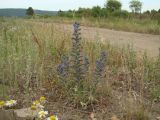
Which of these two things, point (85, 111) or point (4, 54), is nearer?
point (85, 111)

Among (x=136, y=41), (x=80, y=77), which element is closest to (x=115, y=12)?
(x=136, y=41)

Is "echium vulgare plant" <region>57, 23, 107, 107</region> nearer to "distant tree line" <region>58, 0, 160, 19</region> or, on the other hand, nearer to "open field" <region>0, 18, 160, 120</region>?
"open field" <region>0, 18, 160, 120</region>

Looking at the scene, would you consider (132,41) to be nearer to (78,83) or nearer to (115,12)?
(78,83)

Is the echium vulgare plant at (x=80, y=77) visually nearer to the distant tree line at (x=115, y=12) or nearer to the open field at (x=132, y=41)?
the open field at (x=132, y=41)

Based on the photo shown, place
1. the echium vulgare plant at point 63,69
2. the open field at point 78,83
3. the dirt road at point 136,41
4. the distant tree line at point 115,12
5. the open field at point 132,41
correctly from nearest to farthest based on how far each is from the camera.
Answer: the open field at point 78,83
the echium vulgare plant at point 63,69
the open field at point 132,41
the dirt road at point 136,41
the distant tree line at point 115,12

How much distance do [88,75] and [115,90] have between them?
482mm

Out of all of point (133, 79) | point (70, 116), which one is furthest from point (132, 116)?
point (133, 79)

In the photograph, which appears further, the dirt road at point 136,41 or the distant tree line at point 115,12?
the distant tree line at point 115,12

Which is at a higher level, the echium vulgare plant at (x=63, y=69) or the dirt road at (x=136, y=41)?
the echium vulgare plant at (x=63, y=69)

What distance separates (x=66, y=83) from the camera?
4070 millimetres

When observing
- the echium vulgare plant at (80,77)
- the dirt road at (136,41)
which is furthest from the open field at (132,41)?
the echium vulgare plant at (80,77)

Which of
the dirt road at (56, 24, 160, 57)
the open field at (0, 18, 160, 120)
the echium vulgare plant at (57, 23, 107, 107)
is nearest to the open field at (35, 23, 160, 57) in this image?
the dirt road at (56, 24, 160, 57)

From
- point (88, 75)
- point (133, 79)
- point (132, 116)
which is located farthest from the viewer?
point (133, 79)

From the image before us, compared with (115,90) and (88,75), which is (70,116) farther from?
(115,90)
